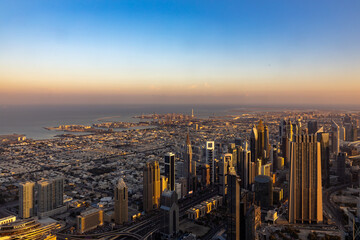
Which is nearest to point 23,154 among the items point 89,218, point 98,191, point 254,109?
point 98,191

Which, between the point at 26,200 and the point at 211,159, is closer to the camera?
the point at 26,200

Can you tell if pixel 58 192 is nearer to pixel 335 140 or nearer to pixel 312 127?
pixel 335 140

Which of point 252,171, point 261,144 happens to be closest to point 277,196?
point 252,171

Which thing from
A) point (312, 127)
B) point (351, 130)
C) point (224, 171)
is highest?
point (312, 127)

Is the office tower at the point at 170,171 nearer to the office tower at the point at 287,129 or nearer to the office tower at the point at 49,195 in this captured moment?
the office tower at the point at 49,195

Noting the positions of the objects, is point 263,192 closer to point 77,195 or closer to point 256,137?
point 256,137

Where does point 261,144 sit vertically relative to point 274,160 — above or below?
above

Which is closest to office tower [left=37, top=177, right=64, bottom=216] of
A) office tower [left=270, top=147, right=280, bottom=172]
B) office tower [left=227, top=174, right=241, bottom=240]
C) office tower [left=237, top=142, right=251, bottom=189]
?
office tower [left=227, top=174, right=241, bottom=240]

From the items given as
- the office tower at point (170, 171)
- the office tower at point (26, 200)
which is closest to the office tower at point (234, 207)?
the office tower at point (170, 171)
